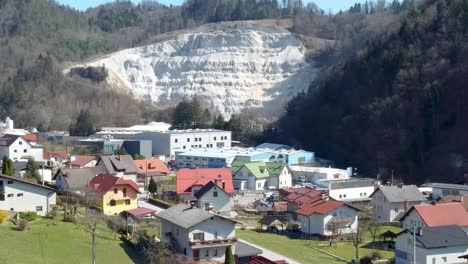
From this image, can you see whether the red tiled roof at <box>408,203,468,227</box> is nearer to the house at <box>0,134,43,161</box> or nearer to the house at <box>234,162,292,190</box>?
the house at <box>234,162,292,190</box>

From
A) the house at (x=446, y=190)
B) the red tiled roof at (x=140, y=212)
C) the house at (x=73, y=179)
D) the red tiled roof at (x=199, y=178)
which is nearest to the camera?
the red tiled roof at (x=140, y=212)

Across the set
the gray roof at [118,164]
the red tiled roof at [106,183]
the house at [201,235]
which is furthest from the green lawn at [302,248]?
the gray roof at [118,164]

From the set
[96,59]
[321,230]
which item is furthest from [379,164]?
[96,59]

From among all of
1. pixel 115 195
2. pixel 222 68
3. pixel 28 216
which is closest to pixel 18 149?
pixel 115 195

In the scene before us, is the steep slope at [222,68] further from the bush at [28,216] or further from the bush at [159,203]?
the bush at [28,216]

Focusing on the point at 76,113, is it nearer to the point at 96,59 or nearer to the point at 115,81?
the point at 115,81

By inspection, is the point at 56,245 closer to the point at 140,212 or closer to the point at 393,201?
the point at 140,212
